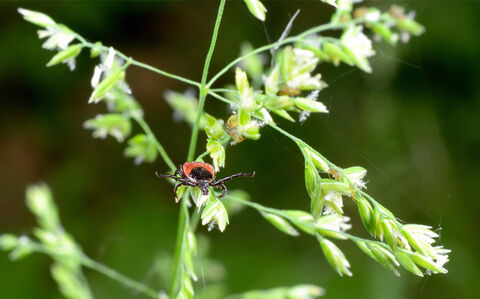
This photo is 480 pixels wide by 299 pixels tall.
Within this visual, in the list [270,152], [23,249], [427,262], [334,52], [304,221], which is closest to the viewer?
[427,262]

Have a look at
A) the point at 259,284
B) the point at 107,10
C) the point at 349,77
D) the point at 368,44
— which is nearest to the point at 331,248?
the point at 368,44

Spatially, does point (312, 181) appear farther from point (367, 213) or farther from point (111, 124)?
point (111, 124)

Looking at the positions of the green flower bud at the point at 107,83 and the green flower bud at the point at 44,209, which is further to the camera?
the green flower bud at the point at 44,209

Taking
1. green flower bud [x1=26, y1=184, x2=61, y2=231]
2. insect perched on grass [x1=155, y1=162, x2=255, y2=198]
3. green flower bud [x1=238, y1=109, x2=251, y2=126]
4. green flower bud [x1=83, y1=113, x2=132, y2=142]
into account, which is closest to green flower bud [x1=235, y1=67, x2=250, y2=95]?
green flower bud [x1=238, y1=109, x2=251, y2=126]

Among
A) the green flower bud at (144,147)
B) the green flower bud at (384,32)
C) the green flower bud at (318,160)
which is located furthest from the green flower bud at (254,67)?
the green flower bud at (318,160)

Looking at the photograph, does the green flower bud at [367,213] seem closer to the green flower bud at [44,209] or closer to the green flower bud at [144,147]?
the green flower bud at [144,147]

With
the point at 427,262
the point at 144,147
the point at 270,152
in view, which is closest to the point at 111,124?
the point at 144,147

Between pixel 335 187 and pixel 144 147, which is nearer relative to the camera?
pixel 335 187

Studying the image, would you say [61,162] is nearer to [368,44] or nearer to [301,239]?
[301,239]
